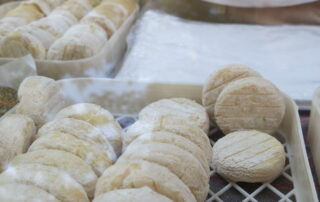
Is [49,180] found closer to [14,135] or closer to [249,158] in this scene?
[14,135]

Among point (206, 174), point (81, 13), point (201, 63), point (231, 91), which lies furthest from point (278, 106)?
point (81, 13)

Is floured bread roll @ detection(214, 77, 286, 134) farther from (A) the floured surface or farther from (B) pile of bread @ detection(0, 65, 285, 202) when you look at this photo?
(A) the floured surface

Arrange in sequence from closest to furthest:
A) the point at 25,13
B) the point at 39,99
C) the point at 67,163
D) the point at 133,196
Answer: the point at 133,196, the point at 67,163, the point at 39,99, the point at 25,13

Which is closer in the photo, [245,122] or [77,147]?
[77,147]

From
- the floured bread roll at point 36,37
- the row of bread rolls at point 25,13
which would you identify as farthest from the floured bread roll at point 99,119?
the row of bread rolls at point 25,13

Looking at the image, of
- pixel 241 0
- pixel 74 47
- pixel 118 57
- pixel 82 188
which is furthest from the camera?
pixel 241 0

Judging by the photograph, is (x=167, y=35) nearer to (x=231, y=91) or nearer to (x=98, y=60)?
(x=98, y=60)

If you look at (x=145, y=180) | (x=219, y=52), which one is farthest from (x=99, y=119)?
(x=219, y=52)

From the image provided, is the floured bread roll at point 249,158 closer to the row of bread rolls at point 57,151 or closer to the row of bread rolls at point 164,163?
the row of bread rolls at point 164,163
